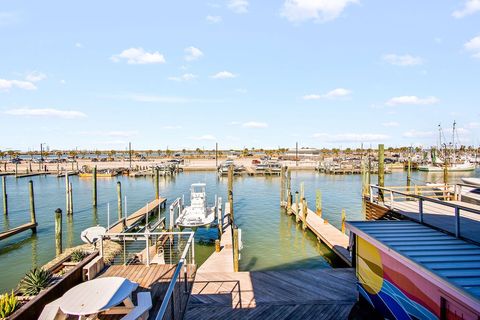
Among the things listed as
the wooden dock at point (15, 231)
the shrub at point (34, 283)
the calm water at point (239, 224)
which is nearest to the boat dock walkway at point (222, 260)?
the calm water at point (239, 224)

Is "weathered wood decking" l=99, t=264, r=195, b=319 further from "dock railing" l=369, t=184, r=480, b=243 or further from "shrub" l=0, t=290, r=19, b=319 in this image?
"dock railing" l=369, t=184, r=480, b=243

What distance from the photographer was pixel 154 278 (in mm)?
8180

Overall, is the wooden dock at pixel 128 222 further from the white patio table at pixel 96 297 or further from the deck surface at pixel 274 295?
the white patio table at pixel 96 297

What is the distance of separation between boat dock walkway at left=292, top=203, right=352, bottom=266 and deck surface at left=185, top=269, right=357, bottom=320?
3.78 m

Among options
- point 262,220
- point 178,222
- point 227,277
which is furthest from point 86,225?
point 227,277

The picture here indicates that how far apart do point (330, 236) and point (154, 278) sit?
13653 millimetres

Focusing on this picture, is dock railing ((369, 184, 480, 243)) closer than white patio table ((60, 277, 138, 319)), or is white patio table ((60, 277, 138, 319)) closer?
white patio table ((60, 277, 138, 319))

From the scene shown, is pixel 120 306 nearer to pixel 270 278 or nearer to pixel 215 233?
pixel 270 278

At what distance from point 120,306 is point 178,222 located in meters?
14.8

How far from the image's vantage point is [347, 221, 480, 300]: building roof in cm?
527

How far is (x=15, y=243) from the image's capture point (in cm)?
2120

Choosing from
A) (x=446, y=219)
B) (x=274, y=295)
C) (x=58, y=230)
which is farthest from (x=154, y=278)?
(x=58, y=230)

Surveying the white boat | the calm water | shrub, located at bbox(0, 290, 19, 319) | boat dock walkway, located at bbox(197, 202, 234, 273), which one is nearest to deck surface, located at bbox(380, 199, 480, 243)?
the calm water

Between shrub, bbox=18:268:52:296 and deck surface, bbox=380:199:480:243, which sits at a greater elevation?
deck surface, bbox=380:199:480:243
